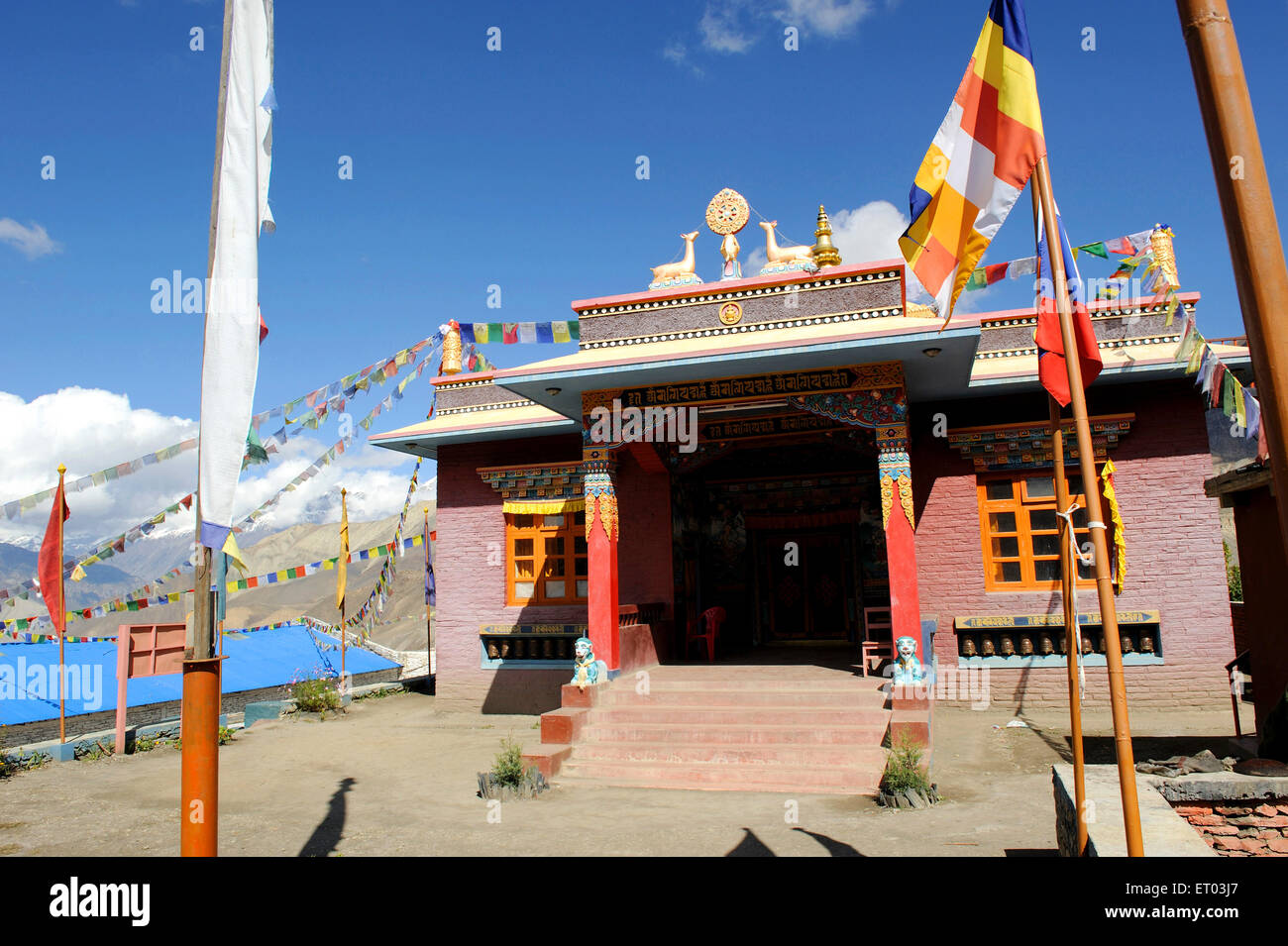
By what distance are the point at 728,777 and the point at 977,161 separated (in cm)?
654

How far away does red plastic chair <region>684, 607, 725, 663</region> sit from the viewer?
14297 mm

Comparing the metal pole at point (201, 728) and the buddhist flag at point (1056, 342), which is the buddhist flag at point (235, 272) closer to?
the metal pole at point (201, 728)

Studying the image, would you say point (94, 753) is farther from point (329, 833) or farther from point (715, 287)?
point (715, 287)

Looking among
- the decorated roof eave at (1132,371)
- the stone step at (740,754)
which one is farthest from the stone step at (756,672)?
the decorated roof eave at (1132,371)

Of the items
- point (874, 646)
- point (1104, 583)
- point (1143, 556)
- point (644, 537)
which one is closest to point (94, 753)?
point (644, 537)

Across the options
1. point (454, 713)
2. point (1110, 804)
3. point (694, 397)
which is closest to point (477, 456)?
point (454, 713)

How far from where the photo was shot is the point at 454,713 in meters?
15.6

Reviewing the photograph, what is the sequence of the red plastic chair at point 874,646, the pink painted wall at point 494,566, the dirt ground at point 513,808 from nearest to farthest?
the dirt ground at point 513,808 → the red plastic chair at point 874,646 → the pink painted wall at point 494,566

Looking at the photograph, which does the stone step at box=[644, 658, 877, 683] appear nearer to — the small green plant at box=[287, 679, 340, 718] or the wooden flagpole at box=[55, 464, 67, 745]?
the small green plant at box=[287, 679, 340, 718]

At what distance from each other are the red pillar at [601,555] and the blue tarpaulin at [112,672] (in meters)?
5.43

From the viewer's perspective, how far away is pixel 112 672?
15.2 meters

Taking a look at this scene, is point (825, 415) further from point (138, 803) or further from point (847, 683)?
point (138, 803)

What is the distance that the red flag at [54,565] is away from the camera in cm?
1288
